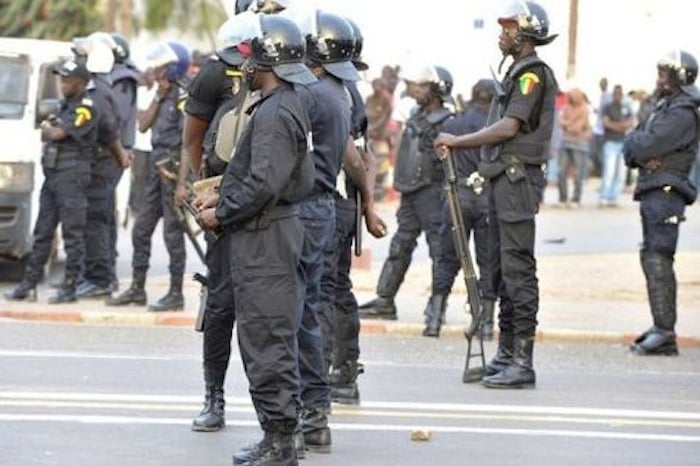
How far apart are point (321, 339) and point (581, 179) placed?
20.7m

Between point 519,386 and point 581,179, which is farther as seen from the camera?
point 581,179

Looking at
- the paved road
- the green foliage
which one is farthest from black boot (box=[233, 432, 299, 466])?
the green foliage

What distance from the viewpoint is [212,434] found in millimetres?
9555

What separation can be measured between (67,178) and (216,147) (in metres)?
6.17

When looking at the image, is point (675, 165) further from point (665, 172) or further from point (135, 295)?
point (135, 295)

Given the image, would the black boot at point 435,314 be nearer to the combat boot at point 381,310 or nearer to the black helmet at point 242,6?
the combat boot at point 381,310

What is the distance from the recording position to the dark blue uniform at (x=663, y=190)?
42.6ft

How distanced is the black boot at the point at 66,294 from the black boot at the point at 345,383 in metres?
5.11

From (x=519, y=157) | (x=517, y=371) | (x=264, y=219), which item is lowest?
(x=517, y=371)

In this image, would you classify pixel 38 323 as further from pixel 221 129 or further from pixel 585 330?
pixel 221 129

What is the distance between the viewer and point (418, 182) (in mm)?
14453

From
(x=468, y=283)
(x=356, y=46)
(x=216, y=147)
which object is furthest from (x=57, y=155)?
(x=216, y=147)

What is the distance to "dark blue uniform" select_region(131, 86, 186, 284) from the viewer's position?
14.5 metres

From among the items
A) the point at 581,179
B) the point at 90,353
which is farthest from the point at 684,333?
the point at 581,179
